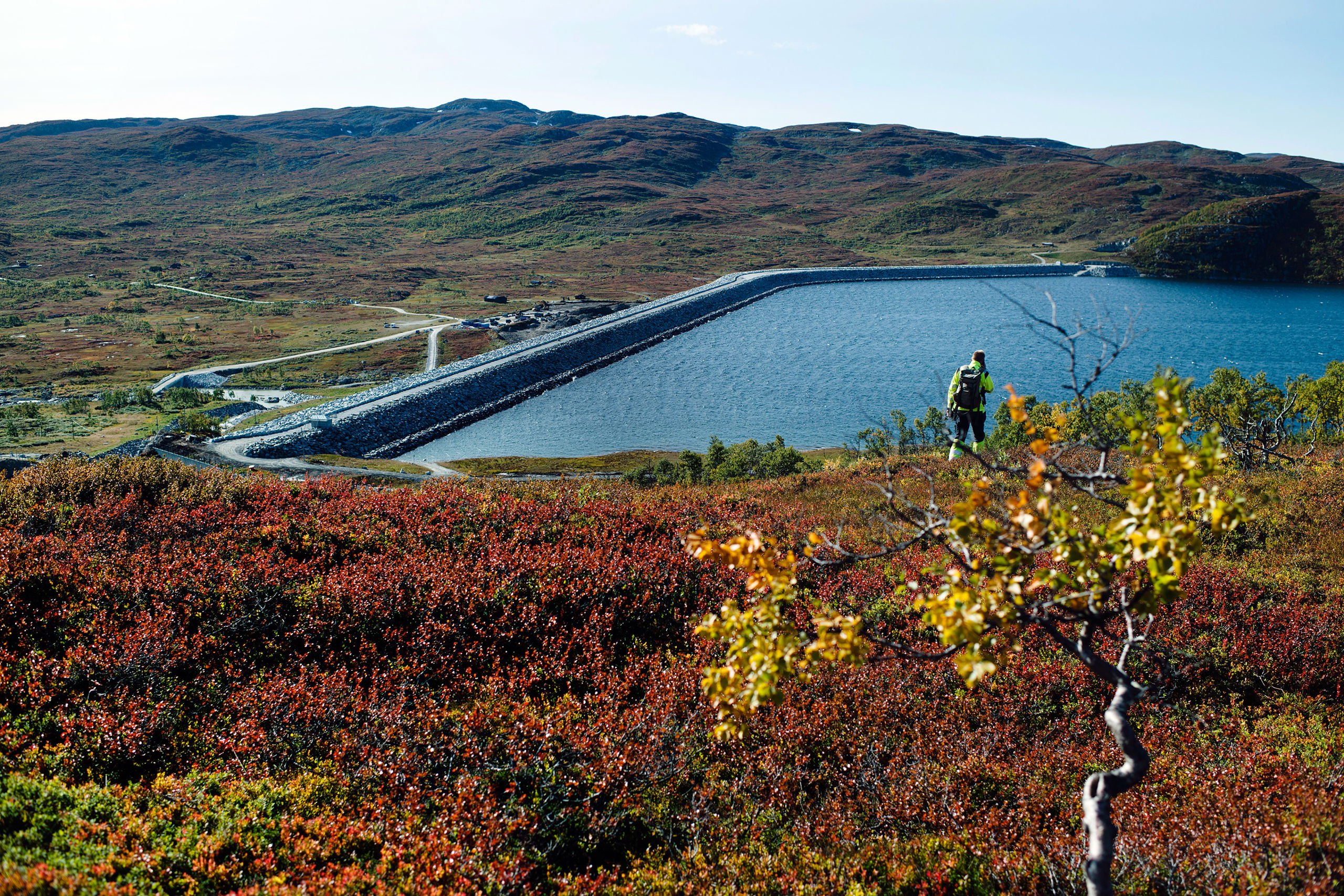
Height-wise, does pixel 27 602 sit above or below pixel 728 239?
below

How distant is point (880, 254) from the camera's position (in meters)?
175

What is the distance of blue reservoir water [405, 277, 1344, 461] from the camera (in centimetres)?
5916

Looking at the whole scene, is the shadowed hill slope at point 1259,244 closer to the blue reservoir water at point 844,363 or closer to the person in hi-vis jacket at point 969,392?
the blue reservoir water at point 844,363

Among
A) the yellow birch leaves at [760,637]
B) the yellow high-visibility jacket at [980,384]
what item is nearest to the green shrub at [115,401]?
the yellow high-visibility jacket at [980,384]

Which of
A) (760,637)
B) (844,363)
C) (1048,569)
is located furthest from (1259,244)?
(760,637)

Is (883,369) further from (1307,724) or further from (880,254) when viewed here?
(880,254)

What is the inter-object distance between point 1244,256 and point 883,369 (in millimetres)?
119900

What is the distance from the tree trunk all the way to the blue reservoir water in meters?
34.7

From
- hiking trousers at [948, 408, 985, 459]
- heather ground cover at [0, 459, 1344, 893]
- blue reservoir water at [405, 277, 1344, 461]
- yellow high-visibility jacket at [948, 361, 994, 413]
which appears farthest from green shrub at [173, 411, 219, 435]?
yellow high-visibility jacket at [948, 361, 994, 413]

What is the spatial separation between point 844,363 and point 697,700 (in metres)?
73.4

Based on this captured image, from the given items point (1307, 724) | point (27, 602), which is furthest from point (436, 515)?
point (1307, 724)

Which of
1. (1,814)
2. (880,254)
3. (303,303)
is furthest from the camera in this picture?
(880,254)

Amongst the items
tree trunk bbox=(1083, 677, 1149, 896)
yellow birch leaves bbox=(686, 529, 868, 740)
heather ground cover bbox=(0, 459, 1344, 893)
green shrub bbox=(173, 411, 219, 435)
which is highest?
yellow birch leaves bbox=(686, 529, 868, 740)

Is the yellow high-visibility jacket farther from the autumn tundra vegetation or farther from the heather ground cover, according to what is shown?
the heather ground cover
